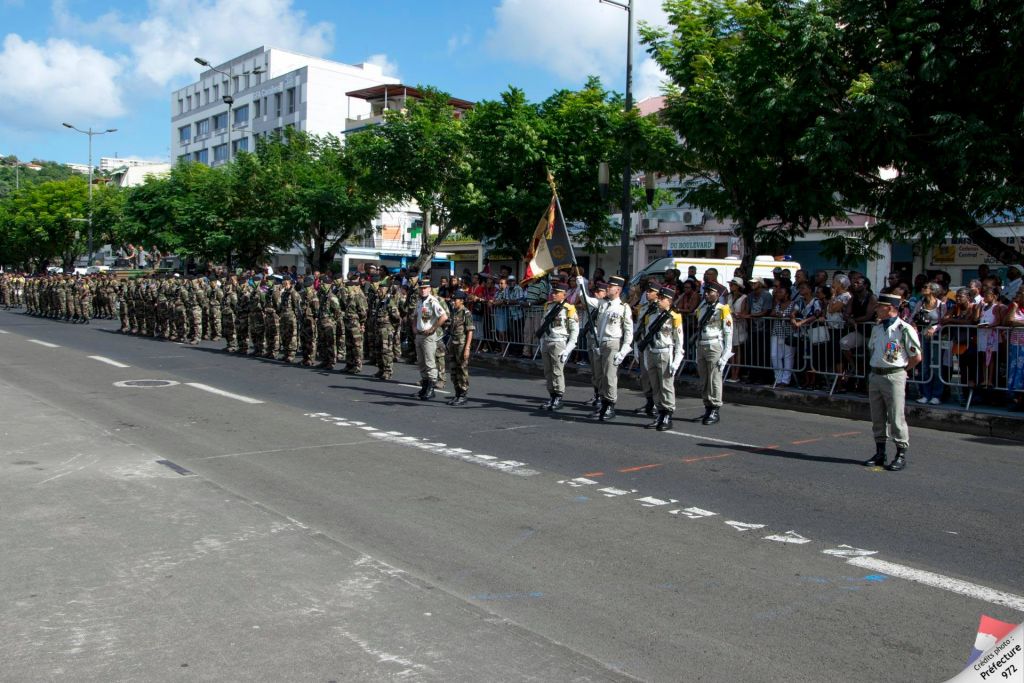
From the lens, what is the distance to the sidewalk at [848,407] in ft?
35.8

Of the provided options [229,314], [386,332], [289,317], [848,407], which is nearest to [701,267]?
[386,332]

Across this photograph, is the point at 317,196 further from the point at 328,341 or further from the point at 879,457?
the point at 879,457

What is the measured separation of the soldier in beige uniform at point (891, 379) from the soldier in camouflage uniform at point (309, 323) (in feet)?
40.4

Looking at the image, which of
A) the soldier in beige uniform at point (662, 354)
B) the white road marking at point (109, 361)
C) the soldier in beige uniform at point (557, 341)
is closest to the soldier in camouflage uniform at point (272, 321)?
the white road marking at point (109, 361)

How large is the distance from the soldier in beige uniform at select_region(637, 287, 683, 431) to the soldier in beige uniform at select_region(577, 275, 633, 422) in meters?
0.30

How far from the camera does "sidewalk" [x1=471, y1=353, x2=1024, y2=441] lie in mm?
10922

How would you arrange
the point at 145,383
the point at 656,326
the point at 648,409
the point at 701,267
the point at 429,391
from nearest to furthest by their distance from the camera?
1. the point at 656,326
2. the point at 648,409
3. the point at 429,391
4. the point at 145,383
5. the point at 701,267

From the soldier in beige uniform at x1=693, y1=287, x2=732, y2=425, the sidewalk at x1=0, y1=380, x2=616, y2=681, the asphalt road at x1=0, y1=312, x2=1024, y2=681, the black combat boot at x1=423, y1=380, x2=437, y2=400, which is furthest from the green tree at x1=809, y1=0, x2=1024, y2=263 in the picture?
the sidewalk at x1=0, y1=380, x2=616, y2=681

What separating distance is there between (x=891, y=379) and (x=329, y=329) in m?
11.6

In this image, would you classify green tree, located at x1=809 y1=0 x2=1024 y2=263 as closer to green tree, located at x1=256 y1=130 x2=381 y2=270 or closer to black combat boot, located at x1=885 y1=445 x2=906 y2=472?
black combat boot, located at x1=885 y1=445 x2=906 y2=472

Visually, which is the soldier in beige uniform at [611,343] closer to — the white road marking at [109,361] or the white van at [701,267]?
the white van at [701,267]

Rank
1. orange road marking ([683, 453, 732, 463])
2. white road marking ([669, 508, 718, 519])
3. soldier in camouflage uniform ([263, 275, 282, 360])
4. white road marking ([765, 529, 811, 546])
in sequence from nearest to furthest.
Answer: white road marking ([765, 529, 811, 546]) → white road marking ([669, 508, 718, 519]) → orange road marking ([683, 453, 732, 463]) → soldier in camouflage uniform ([263, 275, 282, 360])

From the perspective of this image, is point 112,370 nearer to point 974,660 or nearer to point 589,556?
point 589,556

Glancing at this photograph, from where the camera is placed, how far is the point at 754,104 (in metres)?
14.2
